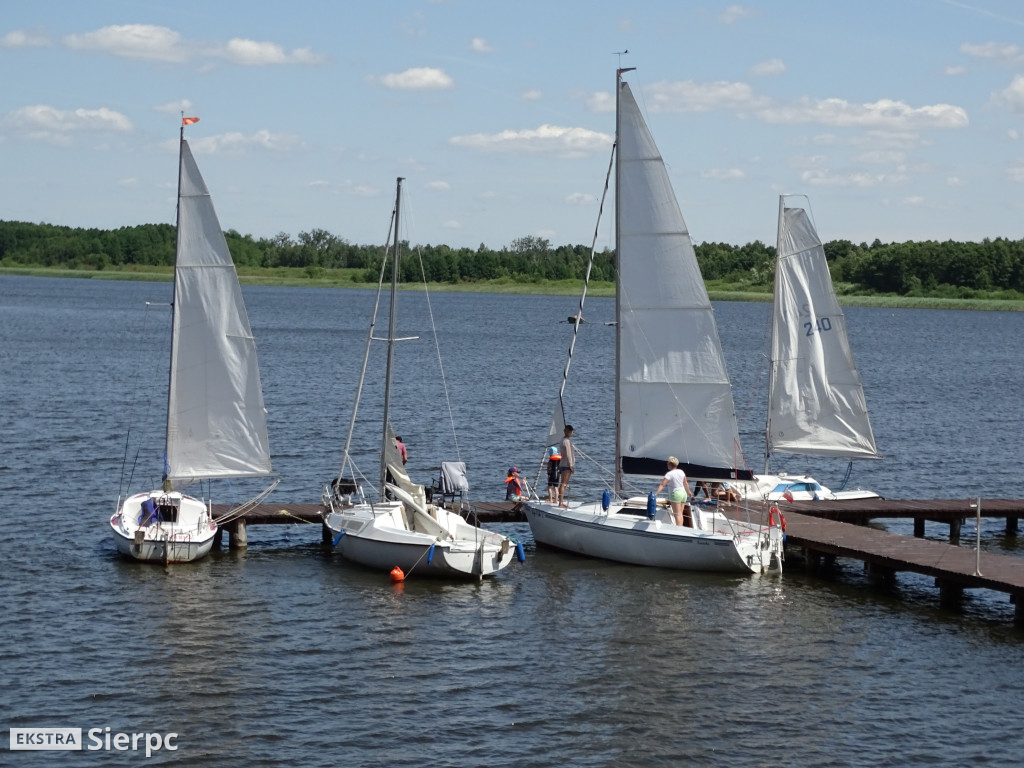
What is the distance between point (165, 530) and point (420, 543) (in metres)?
6.23

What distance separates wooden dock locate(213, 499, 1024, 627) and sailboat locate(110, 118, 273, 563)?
144cm

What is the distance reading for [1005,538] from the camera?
37.3m

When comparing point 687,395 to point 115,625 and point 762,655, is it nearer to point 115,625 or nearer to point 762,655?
point 762,655

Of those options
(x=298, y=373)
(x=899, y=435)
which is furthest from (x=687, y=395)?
(x=298, y=373)

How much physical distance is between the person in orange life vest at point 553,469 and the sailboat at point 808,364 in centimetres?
785

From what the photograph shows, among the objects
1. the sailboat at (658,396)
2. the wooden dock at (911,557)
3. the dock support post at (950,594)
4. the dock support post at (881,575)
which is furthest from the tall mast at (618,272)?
the dock support post at (950,594)

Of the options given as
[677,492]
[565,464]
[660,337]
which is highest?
[660,337]

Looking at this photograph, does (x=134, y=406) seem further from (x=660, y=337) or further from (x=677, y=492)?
(x=677, y=492)

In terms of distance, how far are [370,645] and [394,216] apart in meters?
11.7

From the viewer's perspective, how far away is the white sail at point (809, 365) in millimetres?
38812

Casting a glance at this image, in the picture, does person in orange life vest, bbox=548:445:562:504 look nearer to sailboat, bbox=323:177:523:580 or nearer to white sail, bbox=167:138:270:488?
sailboat, bbox=323:177:523:580

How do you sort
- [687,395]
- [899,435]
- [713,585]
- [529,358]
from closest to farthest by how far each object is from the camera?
1. [713,585]
2. [687,395]
3. [899,435]
4. [529,358]

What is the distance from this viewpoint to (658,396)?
3278 cm

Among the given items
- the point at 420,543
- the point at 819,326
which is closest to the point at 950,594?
the point at 819,326
